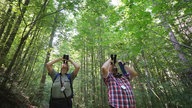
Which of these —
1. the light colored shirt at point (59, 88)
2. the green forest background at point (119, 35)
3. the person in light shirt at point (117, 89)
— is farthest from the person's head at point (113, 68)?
the green forest background at point (119, 35)

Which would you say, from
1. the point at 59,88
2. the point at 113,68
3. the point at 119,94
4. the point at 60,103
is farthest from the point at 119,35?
the point at 119,94

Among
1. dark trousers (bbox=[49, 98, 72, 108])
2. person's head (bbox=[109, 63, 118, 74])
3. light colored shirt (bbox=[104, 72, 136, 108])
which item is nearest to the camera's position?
light colored shirt (bbox=[104, 72, 136, 108])

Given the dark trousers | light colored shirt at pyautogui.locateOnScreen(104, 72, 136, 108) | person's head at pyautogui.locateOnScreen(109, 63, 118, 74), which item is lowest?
the dark trousers

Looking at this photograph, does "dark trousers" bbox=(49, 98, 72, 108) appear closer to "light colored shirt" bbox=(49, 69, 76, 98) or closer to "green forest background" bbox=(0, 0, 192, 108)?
"light colored shirt" bbox=(49, 69, 76, 98)

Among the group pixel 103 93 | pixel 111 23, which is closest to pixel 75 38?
pixel 103 93

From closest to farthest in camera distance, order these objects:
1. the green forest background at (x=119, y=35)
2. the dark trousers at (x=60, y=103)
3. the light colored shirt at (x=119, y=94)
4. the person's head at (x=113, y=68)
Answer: the light colored shirt at (x=119, y=94)
the person's head at (x=113, y=68)
the dark trousers at (x=60, y=103)
the green forest background at (x=119, y=35)

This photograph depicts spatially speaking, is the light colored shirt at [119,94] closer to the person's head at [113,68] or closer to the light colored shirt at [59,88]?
the person's head at [113,68]

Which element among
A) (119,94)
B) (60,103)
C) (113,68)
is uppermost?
(113,68)

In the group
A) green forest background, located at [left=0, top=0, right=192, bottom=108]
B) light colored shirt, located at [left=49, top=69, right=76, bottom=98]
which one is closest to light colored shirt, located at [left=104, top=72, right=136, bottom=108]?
light colored shirt, located at [left=49, top=69, right=76, bottom=98]

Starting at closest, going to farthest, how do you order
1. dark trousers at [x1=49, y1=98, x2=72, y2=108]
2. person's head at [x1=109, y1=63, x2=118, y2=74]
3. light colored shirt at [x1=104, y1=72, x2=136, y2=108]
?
light colored shirt at [x1=104, y1=72, x2=136, y2=108] → person's head at [x1=109, y1=63, x2=118, y2=74] → dark trousers at [x1=49, y1=98, x2=72, y2=108]

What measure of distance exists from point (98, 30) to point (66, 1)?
218 inches

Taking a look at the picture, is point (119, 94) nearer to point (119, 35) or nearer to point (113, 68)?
point (113, 68)

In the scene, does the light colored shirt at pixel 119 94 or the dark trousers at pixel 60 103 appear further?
the dark trousers at pixel 60 103

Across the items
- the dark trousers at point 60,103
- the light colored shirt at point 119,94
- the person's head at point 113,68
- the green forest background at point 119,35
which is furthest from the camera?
the green forest background at point 119,35
